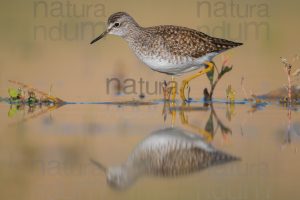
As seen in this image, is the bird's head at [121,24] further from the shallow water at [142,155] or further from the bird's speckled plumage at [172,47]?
the shallow water at [142,155]

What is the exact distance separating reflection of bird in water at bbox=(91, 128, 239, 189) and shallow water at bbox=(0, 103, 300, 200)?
1 centimetres

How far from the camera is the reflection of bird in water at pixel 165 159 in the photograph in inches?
255

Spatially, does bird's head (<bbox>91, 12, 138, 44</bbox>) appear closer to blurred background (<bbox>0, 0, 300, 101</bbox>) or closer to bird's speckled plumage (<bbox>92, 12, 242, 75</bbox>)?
bird's speckled plumage (<bbox>92, 12, 242, 75</bbox>)

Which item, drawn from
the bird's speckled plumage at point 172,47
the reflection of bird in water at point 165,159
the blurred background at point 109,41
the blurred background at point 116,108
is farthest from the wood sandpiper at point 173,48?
the reflection of bird in water at point 165,159

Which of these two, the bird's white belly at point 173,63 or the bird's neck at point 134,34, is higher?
the bird's neck at point 134,34

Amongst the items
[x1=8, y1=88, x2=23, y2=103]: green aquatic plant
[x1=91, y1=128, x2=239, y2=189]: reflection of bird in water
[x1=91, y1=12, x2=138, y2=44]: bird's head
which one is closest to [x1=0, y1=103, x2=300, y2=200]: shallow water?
[x1=91, y1=128, x2=239, y2=189]: reflection of bird in water

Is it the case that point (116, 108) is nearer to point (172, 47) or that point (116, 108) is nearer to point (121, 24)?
point (172, 47)

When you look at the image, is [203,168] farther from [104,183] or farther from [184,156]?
[104,183]

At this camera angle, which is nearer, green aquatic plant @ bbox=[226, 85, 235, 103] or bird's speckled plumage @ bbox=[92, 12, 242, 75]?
bird's speckled plumage @ bbox=[92, 12, 242, 75]

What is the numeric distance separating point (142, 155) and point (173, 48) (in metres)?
4.36

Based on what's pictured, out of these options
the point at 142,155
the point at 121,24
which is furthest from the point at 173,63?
the point at 142,155

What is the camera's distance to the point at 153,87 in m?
13.4

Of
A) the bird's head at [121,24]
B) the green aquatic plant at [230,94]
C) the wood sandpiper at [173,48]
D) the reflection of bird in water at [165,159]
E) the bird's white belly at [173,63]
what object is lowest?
the reflection of bird in water at [165,159]

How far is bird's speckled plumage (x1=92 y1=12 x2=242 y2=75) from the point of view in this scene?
11.2 metres
